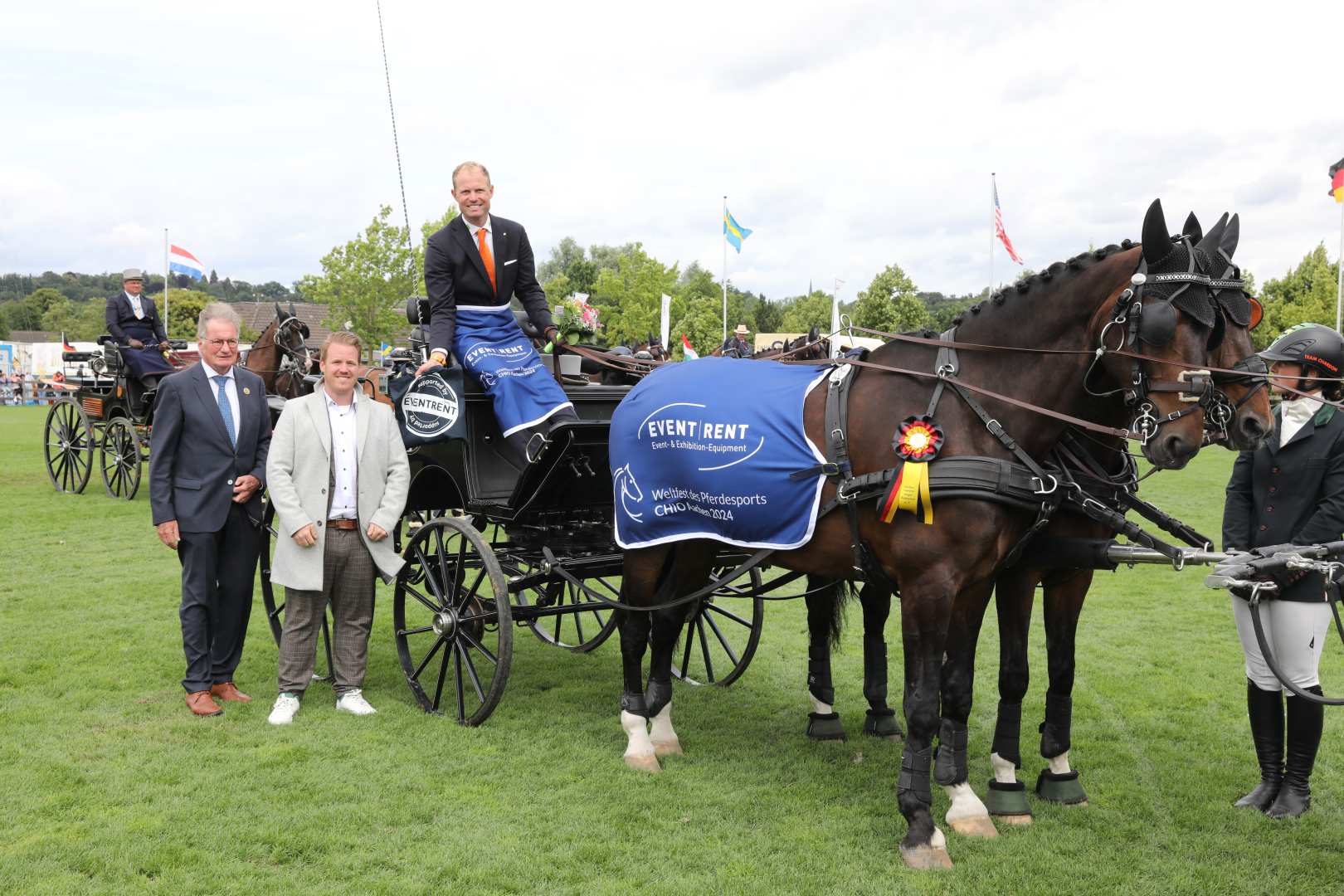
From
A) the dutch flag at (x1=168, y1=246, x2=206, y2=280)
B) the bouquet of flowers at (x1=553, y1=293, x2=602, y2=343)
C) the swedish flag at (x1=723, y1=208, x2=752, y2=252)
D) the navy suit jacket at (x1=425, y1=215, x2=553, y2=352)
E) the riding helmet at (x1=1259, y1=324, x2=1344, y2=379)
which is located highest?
the swedish flag at (x1=723, y1=208, x2=752, y2=252)

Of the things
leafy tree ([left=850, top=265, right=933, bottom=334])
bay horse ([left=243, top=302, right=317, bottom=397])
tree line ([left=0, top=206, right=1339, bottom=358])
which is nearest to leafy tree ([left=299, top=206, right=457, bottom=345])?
tree line ([left=0, top=206, right=1339, bottom=358])

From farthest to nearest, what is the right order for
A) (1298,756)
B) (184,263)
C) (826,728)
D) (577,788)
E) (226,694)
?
1. (184,263)
2. (226,694)
3. (826,728)
4. (577,788)
5. (1298,756)

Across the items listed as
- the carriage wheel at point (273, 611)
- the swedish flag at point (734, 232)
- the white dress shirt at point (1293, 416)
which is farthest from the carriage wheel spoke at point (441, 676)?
the swedish flag at point (734, 232)

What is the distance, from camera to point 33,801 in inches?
171

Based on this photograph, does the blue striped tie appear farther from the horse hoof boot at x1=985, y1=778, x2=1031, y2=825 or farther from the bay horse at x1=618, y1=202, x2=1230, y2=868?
the horse hoof boot at x1=985, y1=778, x2=1031, y2=825

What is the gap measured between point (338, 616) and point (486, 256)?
2.19 metres

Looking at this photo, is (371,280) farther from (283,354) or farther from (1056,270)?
(1056,270)

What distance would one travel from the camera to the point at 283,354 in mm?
11109

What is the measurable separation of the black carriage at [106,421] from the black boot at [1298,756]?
12165mm

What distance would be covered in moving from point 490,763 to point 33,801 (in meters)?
1.93

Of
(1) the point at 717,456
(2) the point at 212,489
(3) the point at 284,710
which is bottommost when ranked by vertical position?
(3) the point at 284,710

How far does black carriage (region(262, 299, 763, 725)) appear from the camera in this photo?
5500mm

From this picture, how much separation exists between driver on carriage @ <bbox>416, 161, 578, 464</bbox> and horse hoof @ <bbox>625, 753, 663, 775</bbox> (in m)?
1.60

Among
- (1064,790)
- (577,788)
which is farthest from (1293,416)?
(577,788)
